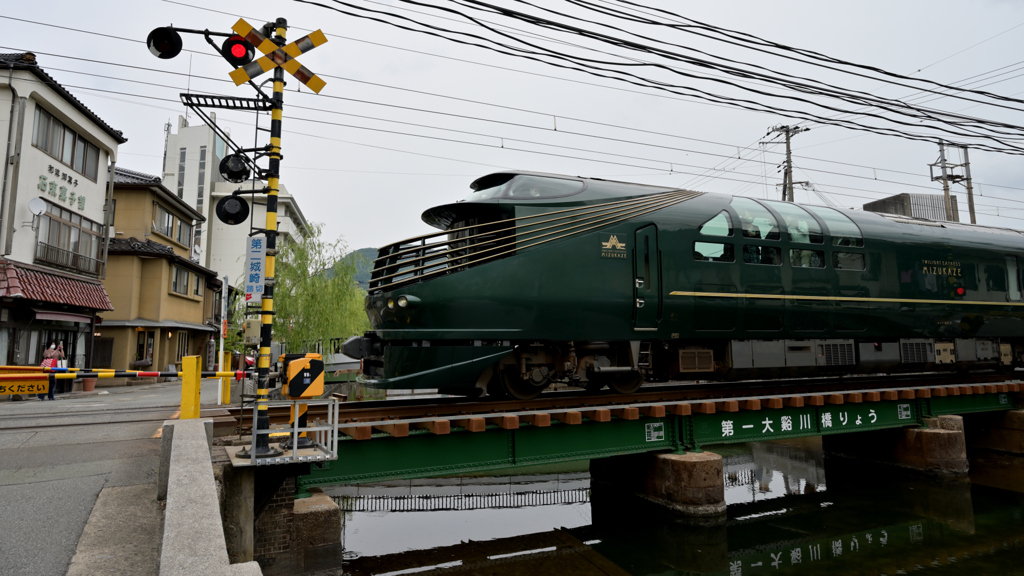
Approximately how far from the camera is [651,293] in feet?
30.1

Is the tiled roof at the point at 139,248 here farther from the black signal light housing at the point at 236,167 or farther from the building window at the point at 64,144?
the black signal light housing at the point at 236,167

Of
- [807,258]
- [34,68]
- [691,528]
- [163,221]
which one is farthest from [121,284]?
[807,258]

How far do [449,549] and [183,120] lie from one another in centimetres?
5323

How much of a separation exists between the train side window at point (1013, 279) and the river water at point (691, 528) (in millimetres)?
3669

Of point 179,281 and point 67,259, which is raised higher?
point 179,281

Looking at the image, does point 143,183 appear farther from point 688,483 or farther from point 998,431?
point 998,431

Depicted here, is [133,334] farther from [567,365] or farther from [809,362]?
[809,362]

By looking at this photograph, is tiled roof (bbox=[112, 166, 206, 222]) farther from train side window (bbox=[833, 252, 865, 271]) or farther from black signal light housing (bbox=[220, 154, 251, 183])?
train side window (bbox=[833, 252, 865, 271])

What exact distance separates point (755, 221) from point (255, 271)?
822 cm

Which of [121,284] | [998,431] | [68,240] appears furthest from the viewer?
[121,284]

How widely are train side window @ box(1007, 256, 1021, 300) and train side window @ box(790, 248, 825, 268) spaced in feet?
18.7

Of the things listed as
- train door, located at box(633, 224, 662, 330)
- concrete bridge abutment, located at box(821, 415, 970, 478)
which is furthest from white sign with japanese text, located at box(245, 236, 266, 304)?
concrete bridge abutment, located at box(821, 415, 970, 478)

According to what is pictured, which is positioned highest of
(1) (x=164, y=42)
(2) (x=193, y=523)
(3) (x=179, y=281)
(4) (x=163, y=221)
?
(4) (x=163, y=221)

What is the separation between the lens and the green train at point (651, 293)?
809cm
